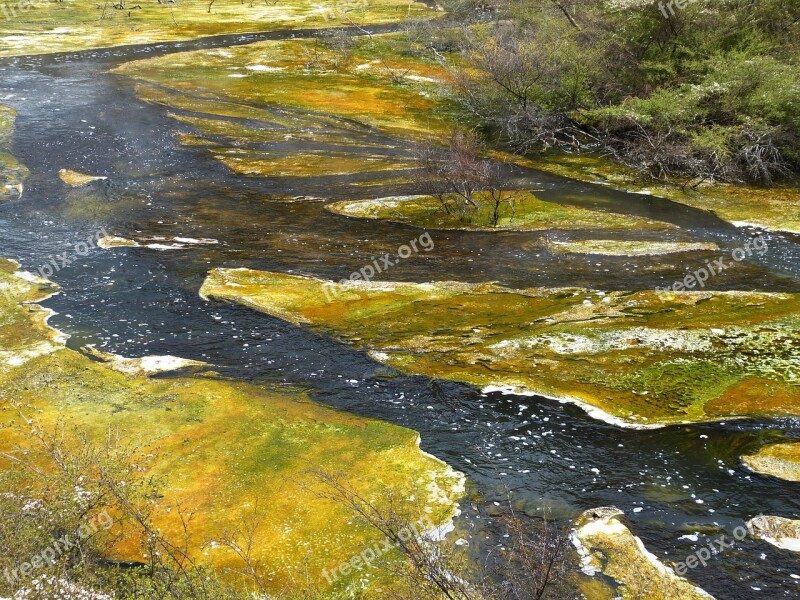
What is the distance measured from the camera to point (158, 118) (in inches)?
1379

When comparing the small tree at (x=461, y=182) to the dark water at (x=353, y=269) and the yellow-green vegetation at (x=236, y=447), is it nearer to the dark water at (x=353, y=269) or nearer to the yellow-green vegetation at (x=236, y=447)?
the dark water at (x=353, y=269)

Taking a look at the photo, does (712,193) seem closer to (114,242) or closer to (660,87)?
(660,87)

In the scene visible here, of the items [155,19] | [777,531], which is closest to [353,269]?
[777,531]

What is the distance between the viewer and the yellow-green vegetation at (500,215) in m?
23.7

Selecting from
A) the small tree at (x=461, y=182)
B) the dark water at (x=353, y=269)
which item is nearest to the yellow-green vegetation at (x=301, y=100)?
the dark water at (x=353, y=269)

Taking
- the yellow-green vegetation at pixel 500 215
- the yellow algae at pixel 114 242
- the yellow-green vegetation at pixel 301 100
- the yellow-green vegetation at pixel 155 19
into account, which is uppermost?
Answer: the yellow-green vegetation at pixel 155 19

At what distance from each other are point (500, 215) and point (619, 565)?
16.8 m

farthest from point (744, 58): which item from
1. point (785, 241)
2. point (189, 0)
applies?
point (189, 0)

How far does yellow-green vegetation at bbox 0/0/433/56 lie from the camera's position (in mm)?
55344

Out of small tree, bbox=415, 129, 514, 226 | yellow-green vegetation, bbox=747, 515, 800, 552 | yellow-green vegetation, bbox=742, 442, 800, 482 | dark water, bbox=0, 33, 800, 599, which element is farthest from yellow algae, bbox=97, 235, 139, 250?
yellow-green vegetation, bbox=747, 515, 800, 552

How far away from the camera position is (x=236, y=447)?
39.2 ft

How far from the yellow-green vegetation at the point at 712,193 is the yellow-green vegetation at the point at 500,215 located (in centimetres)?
331

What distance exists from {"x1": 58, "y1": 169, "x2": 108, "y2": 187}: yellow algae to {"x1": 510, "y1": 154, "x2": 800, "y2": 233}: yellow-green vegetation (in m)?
17.2

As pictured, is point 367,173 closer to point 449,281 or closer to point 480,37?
point 449,281
